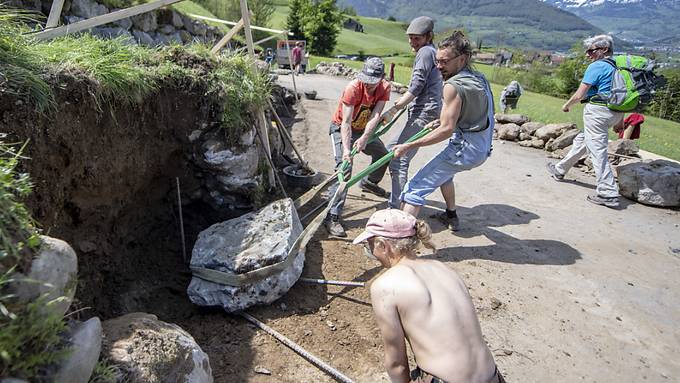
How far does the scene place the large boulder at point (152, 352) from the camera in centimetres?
225

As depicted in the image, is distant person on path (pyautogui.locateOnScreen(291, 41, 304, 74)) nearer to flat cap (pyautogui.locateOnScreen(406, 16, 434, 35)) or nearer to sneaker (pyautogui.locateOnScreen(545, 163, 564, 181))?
sneaker (pyautogui.locateOnScreen(545, 163, 564, 181))

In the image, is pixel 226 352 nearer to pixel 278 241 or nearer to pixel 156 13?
pixel 278 241

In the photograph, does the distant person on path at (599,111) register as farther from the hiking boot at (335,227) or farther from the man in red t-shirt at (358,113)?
the hiking boot at (335,227)

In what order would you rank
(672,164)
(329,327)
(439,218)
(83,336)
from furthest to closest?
(672,164) < (439,218) < (329,327) < (83,336)

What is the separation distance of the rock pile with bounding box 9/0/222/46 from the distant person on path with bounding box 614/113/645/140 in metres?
10.1

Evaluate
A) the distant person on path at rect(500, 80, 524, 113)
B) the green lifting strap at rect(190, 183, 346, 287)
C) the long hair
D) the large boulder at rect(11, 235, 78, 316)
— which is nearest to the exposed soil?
the green lifting strap at rect(190, 183, 346, 287)

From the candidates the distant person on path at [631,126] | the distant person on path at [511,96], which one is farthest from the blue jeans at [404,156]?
the distant person on path at [511,96]

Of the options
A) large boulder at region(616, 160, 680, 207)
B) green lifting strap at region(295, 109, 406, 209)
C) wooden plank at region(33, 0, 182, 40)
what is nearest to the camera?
wooden plank at region(33, 0, 182, 40)

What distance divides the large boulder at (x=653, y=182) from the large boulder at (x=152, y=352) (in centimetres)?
731

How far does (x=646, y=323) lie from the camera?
161 inches

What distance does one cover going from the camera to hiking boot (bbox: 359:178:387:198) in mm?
6832

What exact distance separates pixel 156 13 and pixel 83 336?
A: 1480cm

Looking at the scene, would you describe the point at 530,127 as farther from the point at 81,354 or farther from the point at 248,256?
the point at 81,354

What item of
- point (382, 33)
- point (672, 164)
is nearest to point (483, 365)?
point (672, 164)
